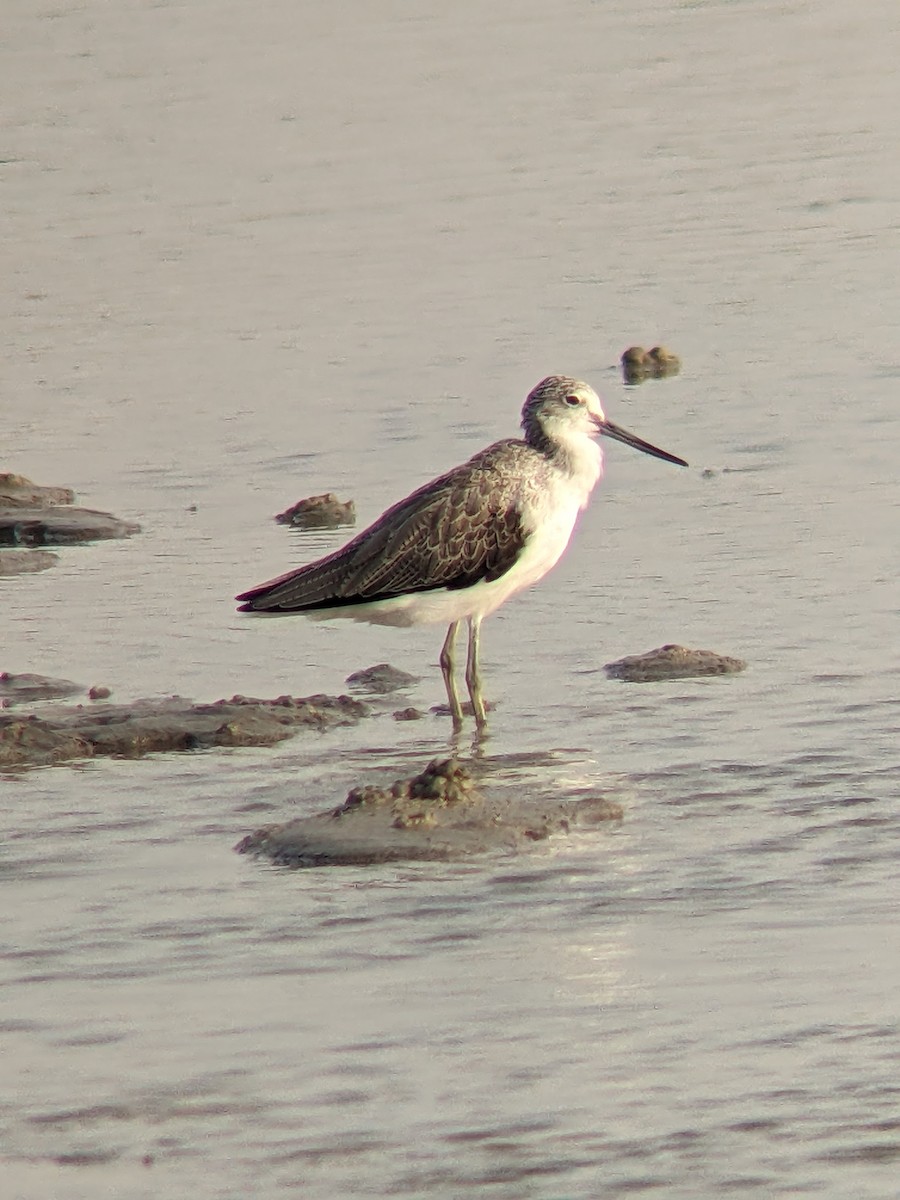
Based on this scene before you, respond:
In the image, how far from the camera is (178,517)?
1451 centimetres

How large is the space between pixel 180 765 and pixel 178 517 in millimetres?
4701

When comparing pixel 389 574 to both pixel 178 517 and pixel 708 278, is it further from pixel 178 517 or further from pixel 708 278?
pixel 708 278

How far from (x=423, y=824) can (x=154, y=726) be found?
200cm

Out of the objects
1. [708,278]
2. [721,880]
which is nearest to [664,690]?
[721,880]

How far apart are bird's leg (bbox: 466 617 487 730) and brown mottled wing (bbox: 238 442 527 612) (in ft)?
0.77

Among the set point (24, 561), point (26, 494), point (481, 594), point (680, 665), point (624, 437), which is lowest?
point (680, 665)

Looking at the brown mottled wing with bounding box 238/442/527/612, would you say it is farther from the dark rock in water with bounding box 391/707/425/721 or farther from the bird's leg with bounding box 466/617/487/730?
the dark rock in water with bounding box 391/707/425/721

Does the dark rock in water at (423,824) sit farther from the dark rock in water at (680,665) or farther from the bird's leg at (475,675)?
the dark rock in water at (680,665)

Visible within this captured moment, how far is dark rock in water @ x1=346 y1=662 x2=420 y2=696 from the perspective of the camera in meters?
11.2

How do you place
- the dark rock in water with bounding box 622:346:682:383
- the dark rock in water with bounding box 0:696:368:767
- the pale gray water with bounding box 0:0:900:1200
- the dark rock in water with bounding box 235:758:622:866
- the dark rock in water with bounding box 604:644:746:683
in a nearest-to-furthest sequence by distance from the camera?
the pale gray water with bounding box 0:0:900:1200 → the dark rock in water with bounding box 235:758:622:866 → the dark rock in water with bounding box 0:696:368:767 → the dark rock in water with bounding box 604:644:746:683 → the dark rock in water with bounding box 622:346:682:383

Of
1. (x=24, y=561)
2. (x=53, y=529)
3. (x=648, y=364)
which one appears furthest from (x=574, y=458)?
(x=648, y=364)

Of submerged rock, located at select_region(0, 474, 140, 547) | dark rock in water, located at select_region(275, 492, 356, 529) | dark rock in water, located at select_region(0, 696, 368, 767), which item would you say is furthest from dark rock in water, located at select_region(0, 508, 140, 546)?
dark rock in water, located at select_region(0, 696, 368, 767)

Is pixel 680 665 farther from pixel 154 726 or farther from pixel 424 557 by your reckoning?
pixel 154 726

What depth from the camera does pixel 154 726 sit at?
1029 centimetres
